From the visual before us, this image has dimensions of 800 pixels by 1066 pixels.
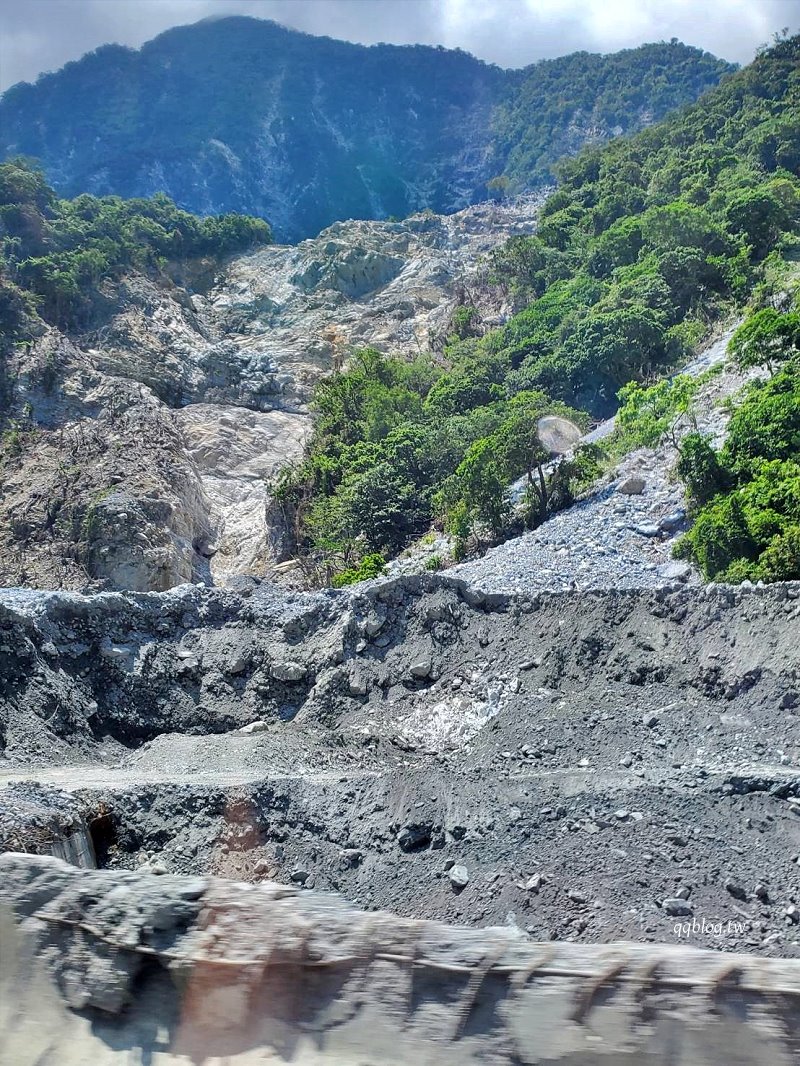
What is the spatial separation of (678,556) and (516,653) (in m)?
4.89

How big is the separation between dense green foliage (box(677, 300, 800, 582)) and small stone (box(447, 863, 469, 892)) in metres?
6.68

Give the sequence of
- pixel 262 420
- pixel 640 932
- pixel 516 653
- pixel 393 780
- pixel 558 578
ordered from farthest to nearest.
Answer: pixel 262 420
pixel 558 578
pixel 516 653
pixel 393 780
pixel 640 932

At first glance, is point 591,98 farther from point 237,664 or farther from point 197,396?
point 237,664

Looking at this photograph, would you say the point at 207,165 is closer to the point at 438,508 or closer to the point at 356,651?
the point at 438,508

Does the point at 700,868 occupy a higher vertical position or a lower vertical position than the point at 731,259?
lower

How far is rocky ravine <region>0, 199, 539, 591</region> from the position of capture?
23875mm

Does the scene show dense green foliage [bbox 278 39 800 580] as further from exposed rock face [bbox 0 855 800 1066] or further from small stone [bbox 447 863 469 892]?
exposed rock face [bbox 0 855 800 1066]

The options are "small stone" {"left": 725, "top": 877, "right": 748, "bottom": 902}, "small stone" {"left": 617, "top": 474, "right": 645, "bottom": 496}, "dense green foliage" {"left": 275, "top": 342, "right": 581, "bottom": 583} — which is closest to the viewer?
"small stone" {"left": 725, "top": 877, "right": 748, "bottom": 902}

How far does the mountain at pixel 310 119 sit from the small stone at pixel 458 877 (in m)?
70.7

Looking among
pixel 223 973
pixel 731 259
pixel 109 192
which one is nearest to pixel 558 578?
pixel 223 973

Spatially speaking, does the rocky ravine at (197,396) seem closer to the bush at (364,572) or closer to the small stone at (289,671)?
the bush at (364,572)

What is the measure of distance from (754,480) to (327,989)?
12917 mm

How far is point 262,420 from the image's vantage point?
34438 mm

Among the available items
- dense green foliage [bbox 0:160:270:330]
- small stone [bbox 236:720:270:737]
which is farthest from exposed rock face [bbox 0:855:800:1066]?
dense green foliage [bbox 0:160:270:330]
